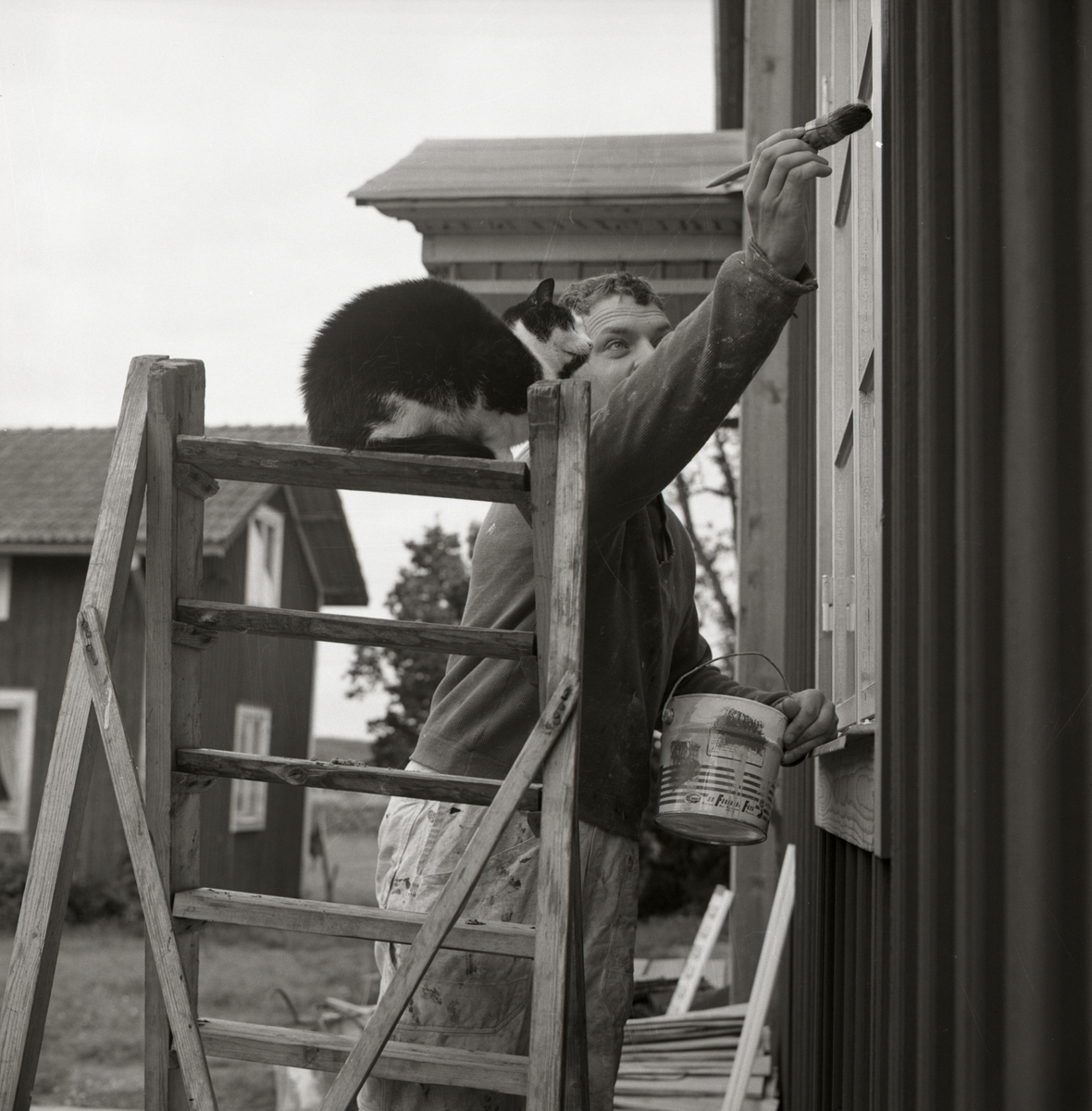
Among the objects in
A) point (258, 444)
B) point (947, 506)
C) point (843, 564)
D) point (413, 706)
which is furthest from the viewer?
point (413, 706)

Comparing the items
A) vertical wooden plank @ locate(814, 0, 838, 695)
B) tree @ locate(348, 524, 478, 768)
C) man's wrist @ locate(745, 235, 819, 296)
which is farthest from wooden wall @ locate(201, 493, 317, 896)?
man's wrist @ locate(745, 235, 819, 296)

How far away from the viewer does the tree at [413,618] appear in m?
12.6

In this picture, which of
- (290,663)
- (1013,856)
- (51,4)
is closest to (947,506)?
(1013,856)

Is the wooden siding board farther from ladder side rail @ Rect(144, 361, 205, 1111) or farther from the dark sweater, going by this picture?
ladder side rail @ Rect(144, 361, 205, 1111)

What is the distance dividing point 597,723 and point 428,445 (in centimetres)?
60

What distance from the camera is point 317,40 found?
10.7 feet

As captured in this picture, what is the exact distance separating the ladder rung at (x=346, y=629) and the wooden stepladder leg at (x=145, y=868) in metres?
0.17

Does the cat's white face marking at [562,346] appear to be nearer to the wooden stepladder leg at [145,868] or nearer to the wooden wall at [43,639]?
the wooden stepladder leg at [145,868]

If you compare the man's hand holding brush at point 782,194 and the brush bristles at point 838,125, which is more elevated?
the brush bristles at point 838,125

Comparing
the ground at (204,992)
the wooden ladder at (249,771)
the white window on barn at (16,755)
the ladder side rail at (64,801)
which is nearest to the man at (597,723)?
the wooden ladder at (249,771)

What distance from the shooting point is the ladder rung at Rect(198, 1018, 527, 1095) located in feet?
4.59

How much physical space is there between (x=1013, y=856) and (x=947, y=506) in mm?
341

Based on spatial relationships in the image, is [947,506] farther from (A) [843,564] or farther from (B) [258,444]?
(A) [843,564]

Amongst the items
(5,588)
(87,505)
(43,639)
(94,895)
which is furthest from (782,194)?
(5,588)
